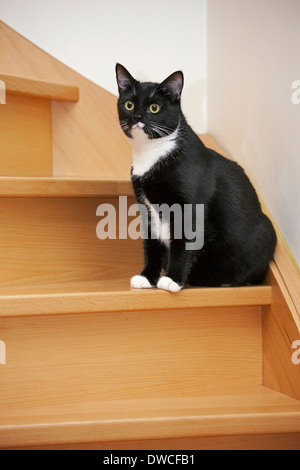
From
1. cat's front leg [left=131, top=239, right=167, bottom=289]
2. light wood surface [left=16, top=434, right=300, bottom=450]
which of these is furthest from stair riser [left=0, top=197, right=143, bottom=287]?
light wood surface [left=16, top=434, right=300, bottom=450]

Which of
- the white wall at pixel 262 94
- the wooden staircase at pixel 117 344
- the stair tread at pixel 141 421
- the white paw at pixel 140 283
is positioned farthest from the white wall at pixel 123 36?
the stair tread at pixel 141 421

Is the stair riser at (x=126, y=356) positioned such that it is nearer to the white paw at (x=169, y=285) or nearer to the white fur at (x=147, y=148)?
the white paw at (x=169, y=285)

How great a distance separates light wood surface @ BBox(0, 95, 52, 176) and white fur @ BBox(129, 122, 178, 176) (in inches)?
15.1

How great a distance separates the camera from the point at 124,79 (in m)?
1.25

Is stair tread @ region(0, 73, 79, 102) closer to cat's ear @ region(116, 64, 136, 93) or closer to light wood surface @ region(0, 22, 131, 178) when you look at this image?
light wood surface @ region(0, 22, 131, 178)

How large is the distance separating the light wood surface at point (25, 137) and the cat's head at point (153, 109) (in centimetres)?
36

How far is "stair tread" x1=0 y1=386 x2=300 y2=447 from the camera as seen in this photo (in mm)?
886

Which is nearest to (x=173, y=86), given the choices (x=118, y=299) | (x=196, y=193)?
(x=196, y=193)

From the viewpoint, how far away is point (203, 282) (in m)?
1.21

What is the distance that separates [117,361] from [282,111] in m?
0.68

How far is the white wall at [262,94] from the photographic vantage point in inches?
47.1

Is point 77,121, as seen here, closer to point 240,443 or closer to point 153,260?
point 153,260
